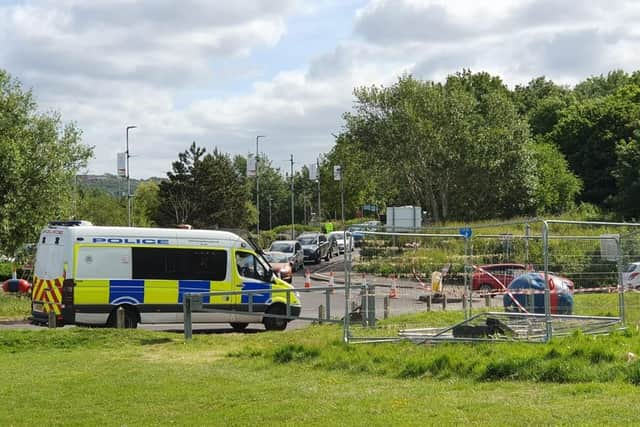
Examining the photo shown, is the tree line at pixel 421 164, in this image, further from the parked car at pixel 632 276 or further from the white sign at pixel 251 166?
the parked car at pixel 632 276

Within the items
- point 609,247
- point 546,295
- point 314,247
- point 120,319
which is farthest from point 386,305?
point 314,247

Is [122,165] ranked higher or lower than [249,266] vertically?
higher

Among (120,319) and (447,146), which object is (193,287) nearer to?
(120,319)

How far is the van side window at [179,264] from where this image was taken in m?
21.3

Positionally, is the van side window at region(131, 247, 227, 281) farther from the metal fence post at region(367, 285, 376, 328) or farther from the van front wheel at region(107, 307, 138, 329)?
the metal fence post at region(367, 285, 376, 328)

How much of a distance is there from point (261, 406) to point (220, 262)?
1219 centimetres

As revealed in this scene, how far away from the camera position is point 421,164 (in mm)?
57656

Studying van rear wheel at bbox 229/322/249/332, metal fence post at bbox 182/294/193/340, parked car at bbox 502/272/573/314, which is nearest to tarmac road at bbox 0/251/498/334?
van rear wheel at bbox 229/322/249/332

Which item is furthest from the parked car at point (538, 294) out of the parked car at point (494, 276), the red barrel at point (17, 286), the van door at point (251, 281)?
the red barrel at point (17, 286)

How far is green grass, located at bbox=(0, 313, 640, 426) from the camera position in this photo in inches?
364

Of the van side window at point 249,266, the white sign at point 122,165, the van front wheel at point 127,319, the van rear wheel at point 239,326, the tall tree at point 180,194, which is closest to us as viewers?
the van front wheel at point 127,319

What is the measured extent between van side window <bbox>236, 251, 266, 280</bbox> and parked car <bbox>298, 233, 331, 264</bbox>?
31.2m

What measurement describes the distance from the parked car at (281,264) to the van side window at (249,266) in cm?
1266

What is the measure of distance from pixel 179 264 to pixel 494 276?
9.02 metres
